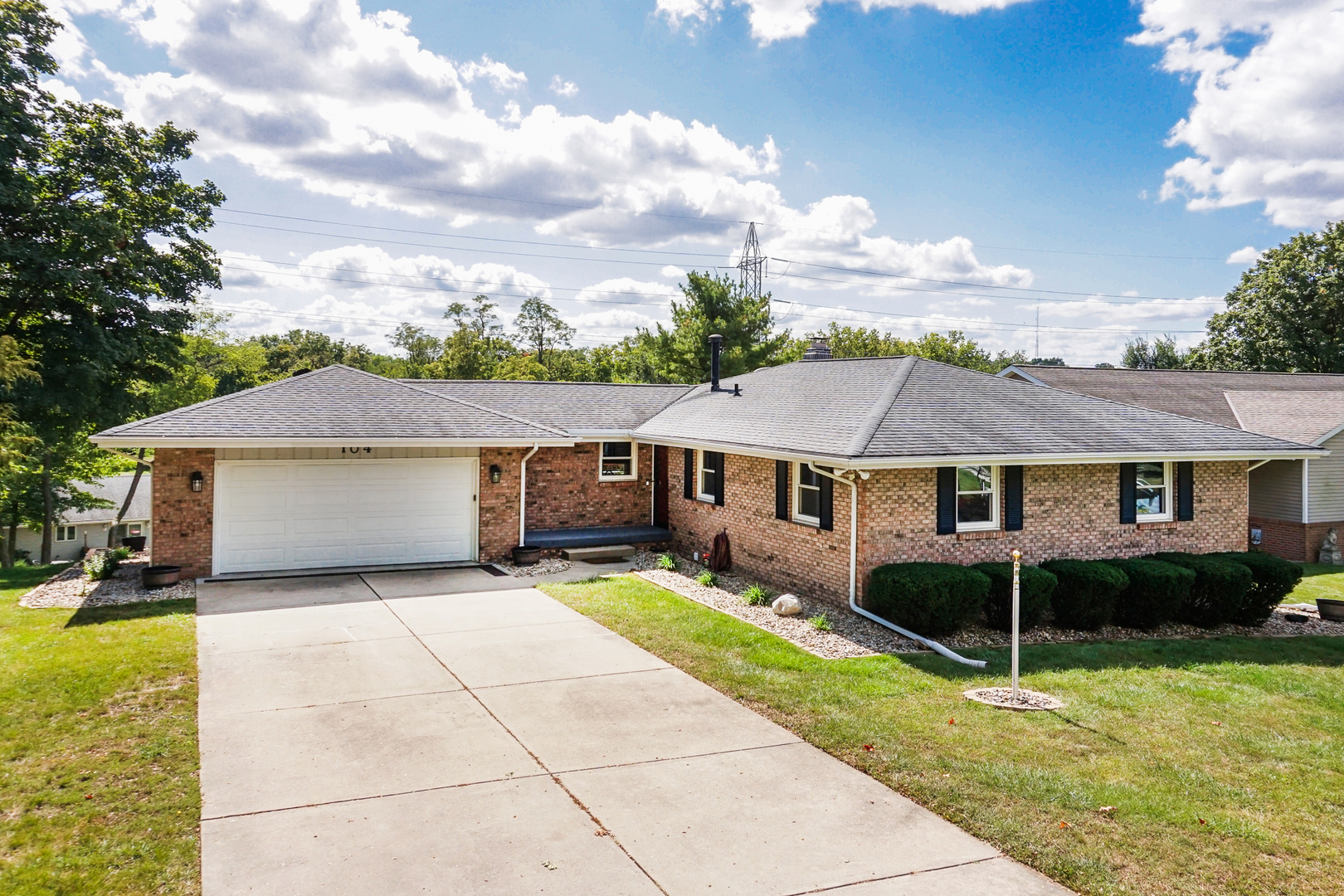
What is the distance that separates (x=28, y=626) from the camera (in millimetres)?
10383

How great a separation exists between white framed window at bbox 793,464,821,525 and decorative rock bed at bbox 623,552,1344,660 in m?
1.31

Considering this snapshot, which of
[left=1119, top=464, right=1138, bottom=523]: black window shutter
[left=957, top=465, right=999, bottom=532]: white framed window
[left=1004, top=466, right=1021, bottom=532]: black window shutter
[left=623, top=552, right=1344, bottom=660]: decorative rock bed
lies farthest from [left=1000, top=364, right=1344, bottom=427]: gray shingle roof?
[left=957, top=465, right=999, bottom=532]: white framed window

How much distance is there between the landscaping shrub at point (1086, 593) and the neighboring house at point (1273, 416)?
7.47 m

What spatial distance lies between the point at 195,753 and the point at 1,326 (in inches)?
628

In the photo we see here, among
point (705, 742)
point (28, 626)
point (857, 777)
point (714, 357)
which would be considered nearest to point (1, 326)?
point (28, 626)

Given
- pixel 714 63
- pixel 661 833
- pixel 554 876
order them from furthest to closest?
pixel 714 63, pixel 661 833, pixel 554 876

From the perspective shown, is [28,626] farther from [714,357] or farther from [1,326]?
[714,357]

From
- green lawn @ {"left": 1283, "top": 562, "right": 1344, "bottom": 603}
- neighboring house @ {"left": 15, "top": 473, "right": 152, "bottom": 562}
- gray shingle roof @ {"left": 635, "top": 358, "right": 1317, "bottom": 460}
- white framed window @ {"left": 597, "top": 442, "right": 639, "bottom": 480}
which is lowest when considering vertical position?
neighboring house @ {"left": 15, "top": 473, "right": 152, "bottom": 562}

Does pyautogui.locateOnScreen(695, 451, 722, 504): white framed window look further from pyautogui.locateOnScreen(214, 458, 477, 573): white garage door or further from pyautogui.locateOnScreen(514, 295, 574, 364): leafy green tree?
pyautogui.locateOnScreen(514, 295, 574, 364): leafy green tree

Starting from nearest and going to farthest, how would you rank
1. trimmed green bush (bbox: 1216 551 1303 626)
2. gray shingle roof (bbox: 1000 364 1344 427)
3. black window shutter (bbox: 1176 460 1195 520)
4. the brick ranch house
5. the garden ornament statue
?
1. the brick ranch house
2. trimmed green bush (bbox: 1216 551 1303 626)
3. black window shutter (bbox: 1176 460 1195 520)
4. the garden ornament statue
5. gray shingle roof (bbox: 1000 364 1344 427)

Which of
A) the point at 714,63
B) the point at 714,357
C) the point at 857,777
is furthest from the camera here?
the point at 714,357

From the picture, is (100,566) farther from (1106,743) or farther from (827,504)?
(1106,743)

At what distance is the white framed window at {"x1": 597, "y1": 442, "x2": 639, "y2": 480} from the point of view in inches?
706

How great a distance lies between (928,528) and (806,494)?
82.5 inches
